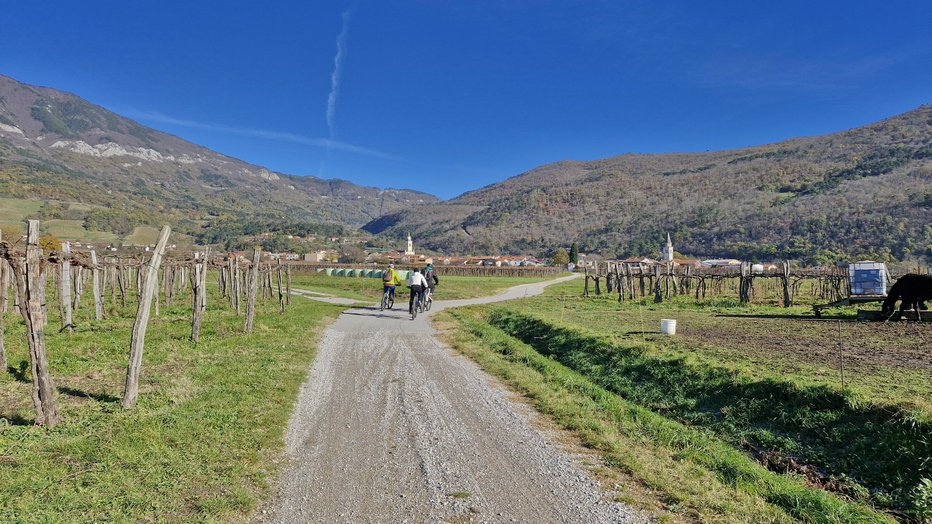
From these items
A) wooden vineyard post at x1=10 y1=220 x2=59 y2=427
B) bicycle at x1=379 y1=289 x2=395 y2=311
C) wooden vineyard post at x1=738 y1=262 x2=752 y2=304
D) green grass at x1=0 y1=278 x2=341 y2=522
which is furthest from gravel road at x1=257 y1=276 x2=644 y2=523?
wooden vineyard post at x1=738 y1=262 x2=752 y2=304

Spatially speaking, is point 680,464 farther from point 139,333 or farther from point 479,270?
point 479,270

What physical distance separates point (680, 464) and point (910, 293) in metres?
16.8

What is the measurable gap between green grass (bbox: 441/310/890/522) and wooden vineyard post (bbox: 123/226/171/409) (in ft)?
20.2

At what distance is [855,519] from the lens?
5.00m

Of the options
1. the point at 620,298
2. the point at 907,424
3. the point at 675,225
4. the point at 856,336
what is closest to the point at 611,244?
the point at 675,225

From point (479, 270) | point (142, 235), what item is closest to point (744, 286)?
point (479, 270)

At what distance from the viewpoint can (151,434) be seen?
20.5 feet

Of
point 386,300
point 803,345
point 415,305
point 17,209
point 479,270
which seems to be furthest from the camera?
point 17,209

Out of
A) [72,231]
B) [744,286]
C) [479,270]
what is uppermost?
[72,231]

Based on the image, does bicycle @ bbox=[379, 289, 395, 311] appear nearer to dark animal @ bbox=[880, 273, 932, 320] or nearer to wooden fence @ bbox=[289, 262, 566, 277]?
dark animal @ bbox=[880, 273, 932, 320]

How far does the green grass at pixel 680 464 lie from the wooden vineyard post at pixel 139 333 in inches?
243

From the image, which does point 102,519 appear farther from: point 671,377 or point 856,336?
point 856,336

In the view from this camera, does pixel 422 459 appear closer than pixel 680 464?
Yes

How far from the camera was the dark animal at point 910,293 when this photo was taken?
56.9ft
